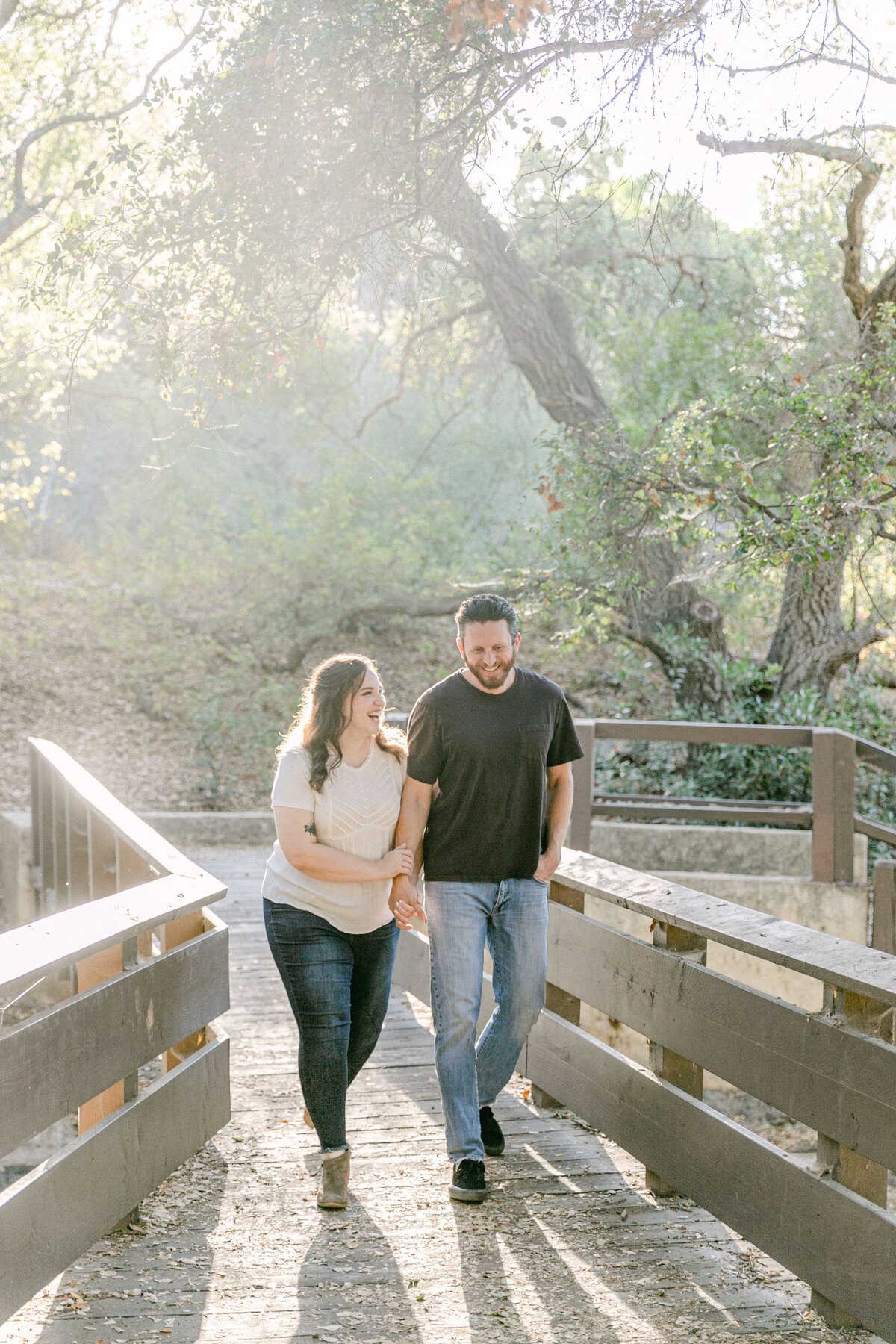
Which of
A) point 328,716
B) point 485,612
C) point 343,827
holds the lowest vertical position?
point 343,827

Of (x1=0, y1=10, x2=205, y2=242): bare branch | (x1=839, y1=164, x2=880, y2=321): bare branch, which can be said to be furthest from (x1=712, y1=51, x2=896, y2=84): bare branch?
(x1=0, y1=10, x2=205, y2=242): bare branch

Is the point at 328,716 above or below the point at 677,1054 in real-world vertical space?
above

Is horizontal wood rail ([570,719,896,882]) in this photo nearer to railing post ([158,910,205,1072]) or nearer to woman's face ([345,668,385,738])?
railing post ([158,910,205,1072])

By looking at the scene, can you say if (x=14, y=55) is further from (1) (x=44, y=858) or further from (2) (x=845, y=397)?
(2) (x=845, y=397)

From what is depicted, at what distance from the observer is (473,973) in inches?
171

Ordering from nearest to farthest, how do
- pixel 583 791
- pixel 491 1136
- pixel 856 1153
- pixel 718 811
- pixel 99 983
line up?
pixel 856 1153
pixel 99 983
pixel 491 1136
pixel 583 791
pixel 718 811

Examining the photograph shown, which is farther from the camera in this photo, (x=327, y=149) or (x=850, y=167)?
(x=327, y=149)

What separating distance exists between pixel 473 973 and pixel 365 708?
95cm

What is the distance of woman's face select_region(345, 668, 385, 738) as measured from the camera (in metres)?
4.20

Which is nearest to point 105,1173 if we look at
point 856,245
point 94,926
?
point 94,926

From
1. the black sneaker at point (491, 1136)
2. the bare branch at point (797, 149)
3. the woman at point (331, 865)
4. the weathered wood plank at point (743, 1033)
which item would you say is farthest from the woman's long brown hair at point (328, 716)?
the bare branch at point (797, 149)

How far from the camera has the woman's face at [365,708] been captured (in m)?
4.20

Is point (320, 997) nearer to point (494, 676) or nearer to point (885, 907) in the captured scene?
point (494, 676)

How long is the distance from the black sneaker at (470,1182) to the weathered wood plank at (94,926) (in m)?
1.20
